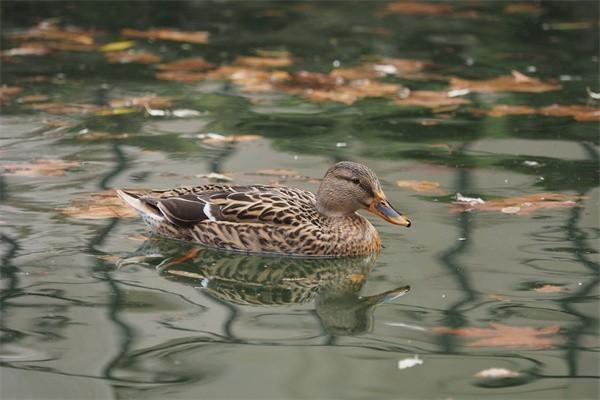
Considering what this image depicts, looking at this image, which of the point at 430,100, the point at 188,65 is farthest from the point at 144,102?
the point at 430,100

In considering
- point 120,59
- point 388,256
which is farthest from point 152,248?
point 120,59

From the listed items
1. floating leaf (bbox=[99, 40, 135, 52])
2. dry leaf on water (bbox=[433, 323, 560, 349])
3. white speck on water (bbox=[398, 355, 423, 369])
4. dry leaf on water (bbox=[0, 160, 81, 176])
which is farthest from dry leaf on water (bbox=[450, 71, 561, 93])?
white speck on water (bbox=[398, 355, 423, 369])

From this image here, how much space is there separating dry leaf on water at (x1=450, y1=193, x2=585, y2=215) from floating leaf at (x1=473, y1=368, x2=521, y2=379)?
7.82 ft

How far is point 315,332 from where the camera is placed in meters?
6.03

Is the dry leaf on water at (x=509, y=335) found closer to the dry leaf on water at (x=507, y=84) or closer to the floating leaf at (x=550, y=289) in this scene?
the floating leaf at (x=550, y=289)

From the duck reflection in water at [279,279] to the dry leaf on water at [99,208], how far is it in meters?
0.48

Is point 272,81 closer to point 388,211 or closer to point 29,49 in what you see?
point 29,49

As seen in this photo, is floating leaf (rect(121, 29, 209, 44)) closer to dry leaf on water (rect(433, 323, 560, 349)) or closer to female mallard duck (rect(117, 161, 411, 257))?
female mallard duck (rect(117, 161, 411, 257))

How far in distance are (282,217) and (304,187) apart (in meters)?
1.19

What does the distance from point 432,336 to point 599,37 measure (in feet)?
24.8

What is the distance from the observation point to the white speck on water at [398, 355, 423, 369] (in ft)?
18.4

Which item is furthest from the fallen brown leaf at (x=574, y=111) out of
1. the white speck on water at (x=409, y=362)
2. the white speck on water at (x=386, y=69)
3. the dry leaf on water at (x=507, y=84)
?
the white speck on water at (x=409, y=362)

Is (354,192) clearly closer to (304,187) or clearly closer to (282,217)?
(282,217)

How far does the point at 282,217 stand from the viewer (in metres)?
7.19
